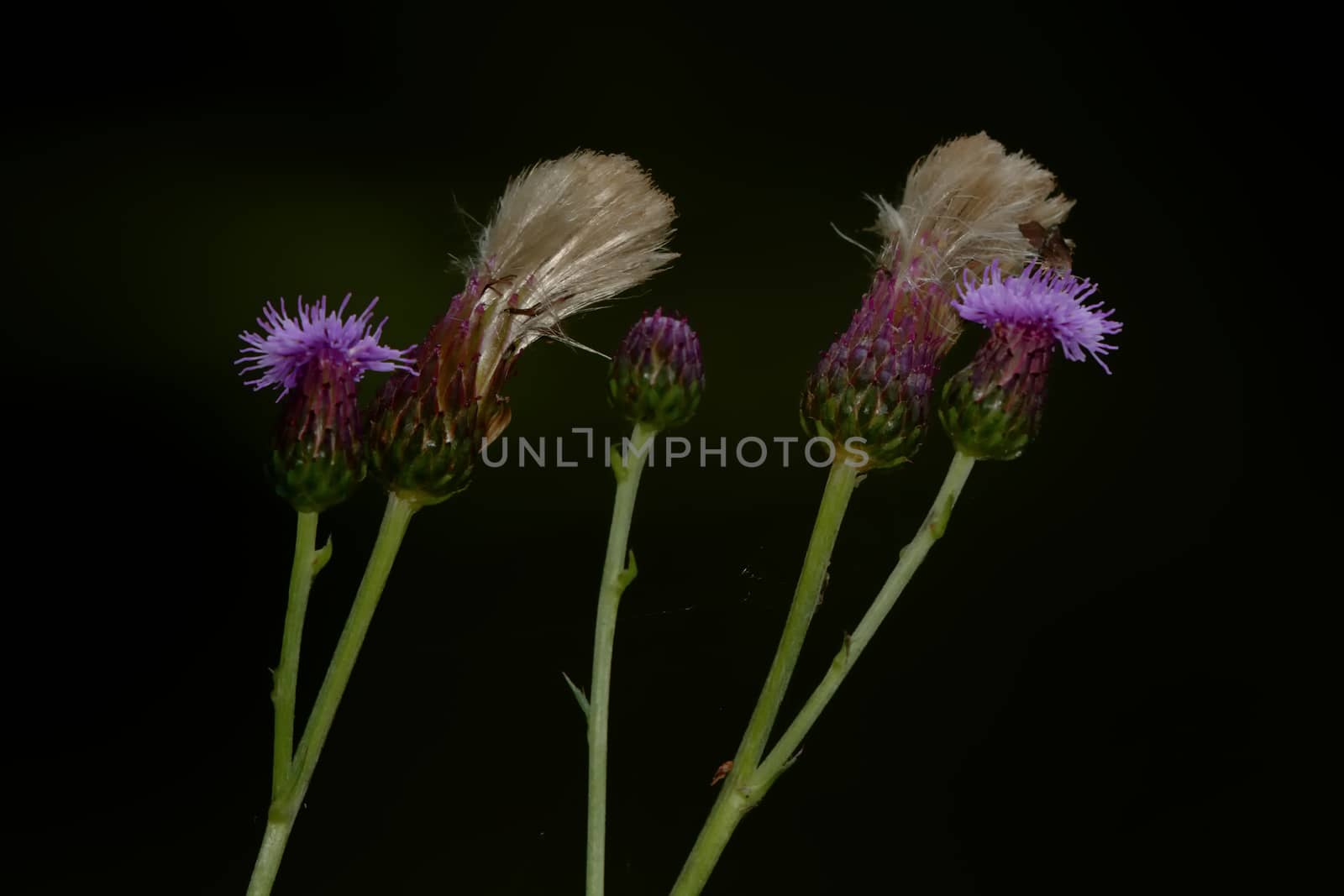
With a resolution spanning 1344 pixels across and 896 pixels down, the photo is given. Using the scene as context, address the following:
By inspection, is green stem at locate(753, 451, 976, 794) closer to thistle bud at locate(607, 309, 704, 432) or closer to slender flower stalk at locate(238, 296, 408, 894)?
thistle bud at locate(607, 309, 704, 432)

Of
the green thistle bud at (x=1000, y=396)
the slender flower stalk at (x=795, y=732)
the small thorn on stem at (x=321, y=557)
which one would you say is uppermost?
the green thistle bud at (x=1000, y=396)

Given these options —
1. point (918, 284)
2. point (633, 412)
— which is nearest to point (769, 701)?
point (633, 412)

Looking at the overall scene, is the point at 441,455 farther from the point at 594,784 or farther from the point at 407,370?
the point at 594,784

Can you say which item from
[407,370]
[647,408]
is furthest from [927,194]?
[407,370]

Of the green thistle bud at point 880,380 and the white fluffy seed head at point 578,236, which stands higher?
the white fluffy seed head at point 578,236

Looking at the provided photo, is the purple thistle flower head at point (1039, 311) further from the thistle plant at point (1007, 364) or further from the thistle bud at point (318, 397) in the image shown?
the thistle bud at point (318, 397)

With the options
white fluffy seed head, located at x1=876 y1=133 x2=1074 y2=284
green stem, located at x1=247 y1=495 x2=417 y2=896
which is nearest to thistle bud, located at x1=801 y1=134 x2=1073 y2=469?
white fluffy seed head, located at x1=876 y1=133 x2=1074 y2=284

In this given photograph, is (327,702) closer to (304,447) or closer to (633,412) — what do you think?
(304,447)

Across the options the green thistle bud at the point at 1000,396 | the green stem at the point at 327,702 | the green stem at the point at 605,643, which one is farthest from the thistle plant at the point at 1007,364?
the green stem at the point at 327,702

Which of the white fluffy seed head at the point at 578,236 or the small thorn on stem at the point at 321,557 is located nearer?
the small thorn on stem at the point at 321,557
